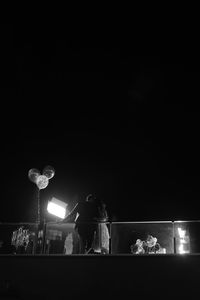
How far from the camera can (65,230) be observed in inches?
400

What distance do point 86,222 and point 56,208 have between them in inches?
91.2

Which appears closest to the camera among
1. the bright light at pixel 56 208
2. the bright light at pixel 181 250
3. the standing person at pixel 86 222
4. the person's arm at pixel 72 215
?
the bright light at pixel 181 250

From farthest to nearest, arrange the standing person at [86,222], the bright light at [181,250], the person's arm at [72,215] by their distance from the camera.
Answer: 1. the person's arm at [72,215]
2. the standing person at [86,222]
3. the bright light at [181,250]

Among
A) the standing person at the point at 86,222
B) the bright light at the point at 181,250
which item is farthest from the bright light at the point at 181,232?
the standing person at the point at 86,222

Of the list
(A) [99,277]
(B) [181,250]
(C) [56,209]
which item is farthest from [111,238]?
(C) [56,209]

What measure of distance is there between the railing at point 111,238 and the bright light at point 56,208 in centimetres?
89

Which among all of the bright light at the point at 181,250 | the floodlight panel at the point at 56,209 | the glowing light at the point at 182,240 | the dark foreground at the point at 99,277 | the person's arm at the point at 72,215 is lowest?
the dark foreground at the point at 99,277

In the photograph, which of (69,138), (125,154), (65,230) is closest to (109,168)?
(125,154)

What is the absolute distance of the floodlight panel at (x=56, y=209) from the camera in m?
10.8

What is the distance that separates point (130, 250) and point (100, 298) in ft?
5.15

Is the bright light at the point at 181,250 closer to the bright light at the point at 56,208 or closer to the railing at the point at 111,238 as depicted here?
the railing at the point at 111,238

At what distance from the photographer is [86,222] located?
9086mm

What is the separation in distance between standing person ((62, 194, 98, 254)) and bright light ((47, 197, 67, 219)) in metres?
1.46

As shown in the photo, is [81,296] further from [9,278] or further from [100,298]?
[9,278]
